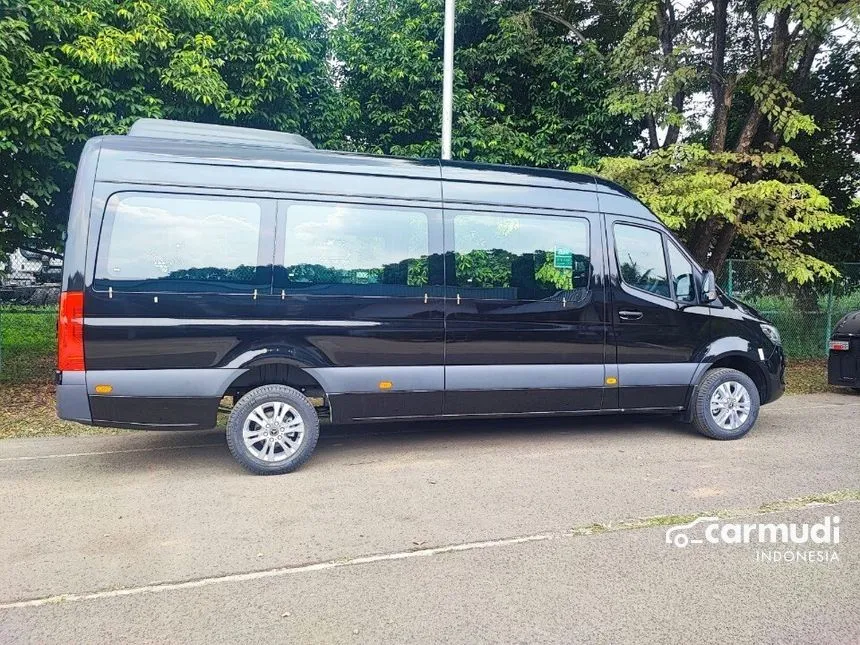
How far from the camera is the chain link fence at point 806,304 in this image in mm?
12516

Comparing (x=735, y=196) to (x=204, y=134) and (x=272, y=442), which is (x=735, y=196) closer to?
(x=204, y=134)

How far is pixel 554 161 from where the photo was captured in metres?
11.1

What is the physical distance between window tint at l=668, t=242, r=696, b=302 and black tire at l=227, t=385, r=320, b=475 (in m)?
3.70

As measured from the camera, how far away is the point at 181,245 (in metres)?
5.14

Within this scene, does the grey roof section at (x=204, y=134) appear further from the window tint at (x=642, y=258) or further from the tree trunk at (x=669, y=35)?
the tree trunk at (x=669, y=35)

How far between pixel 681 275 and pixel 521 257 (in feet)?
5.55

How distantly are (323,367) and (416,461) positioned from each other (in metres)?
1.18

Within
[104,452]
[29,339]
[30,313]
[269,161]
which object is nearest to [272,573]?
[269,161]

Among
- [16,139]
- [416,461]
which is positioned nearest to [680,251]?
[416,461]

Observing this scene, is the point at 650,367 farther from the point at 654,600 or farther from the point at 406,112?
the point at 406,112

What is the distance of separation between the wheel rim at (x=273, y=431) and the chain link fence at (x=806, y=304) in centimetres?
1000

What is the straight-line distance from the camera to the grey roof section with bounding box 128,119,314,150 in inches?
217

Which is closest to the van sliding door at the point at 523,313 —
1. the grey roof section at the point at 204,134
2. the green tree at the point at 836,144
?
the grey roof section at the point at 204,134

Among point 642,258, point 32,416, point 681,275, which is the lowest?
point 32,416
